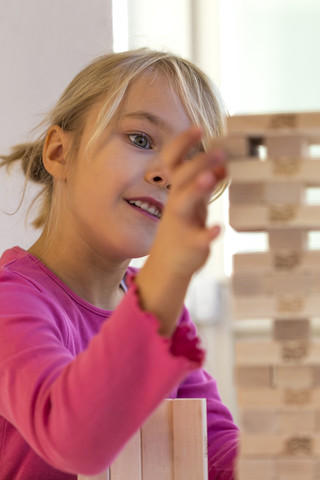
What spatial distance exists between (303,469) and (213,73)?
1.89 meters

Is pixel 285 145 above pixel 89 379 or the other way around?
above

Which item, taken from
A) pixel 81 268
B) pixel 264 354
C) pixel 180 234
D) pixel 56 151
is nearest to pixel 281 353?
pixel 264 354

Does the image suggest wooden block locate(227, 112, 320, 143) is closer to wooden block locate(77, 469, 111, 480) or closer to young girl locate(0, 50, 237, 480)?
young girl locate(0, 50, 237, 480)

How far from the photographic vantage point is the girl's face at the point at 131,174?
1.12m

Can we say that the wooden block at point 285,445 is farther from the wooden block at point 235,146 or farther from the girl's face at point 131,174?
the girl's face at point 131,174

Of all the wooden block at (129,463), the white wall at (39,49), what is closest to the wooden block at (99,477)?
the wooden block at (129,463)

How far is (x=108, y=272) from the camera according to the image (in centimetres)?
125

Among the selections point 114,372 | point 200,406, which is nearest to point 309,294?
point 114,372

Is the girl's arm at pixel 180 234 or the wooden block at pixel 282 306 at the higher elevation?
the girl's arm at pixel 180 234

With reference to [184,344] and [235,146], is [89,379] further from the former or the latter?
[235,146]

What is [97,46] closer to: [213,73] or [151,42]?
[151,42]

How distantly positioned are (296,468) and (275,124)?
0.86 feet

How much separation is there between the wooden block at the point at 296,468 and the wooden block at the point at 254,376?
0.06m

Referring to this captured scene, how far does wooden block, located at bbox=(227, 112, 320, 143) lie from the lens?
60cm
